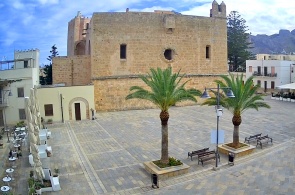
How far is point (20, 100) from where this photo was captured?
71.8 feet

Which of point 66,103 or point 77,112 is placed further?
point 77,112

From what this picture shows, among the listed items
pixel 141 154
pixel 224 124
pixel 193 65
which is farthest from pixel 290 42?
pixel 141 154

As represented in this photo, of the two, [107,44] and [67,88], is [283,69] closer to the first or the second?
[107,44]

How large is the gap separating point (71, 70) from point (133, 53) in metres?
5.92

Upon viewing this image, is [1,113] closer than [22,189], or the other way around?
[22,189]

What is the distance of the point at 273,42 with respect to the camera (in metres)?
134

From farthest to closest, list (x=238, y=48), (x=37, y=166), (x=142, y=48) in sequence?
(x=238, y=48)
(x=142, y=48)
(x=37, y=166)

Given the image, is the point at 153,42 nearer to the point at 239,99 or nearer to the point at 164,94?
the point at 239,99

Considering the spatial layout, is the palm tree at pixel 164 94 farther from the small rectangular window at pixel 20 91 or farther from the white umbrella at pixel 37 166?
the small rectangular window at pixel 20 91

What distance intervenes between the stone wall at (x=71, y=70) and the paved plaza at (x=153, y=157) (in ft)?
19.5

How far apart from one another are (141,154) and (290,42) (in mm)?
135683

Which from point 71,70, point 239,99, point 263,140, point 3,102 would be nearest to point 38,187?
point 239,99

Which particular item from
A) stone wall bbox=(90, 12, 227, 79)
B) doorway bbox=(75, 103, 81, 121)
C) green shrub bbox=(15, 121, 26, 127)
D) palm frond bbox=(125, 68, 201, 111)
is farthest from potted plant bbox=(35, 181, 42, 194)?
stone wall bbox=(90, 12, 227, 79)

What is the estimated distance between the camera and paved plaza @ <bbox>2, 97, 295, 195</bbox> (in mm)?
10164
